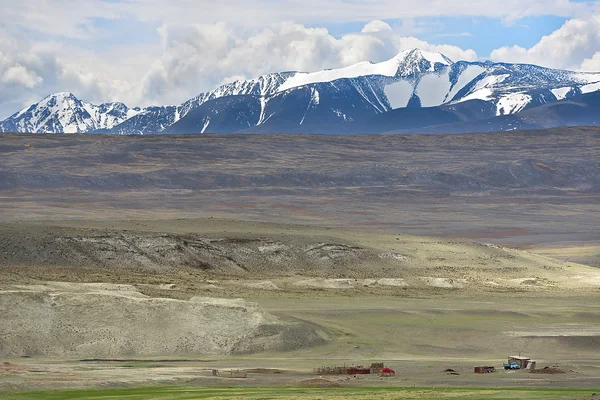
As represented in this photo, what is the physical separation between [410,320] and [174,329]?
1396 cm

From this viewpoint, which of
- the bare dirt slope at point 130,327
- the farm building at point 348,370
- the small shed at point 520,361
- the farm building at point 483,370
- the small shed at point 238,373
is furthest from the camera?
the bare dirt slope at point 130,327

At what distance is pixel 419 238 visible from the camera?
9650 cm

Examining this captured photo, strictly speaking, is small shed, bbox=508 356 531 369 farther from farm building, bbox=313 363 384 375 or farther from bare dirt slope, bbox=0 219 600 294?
bare dirt slope, bbox=0 219 600 294

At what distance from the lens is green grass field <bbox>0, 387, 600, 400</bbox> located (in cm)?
3884

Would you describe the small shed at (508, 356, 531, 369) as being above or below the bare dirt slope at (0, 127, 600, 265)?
below

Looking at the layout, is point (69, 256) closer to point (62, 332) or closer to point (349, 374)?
point (62, 332)

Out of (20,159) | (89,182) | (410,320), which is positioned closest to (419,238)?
(410,320)

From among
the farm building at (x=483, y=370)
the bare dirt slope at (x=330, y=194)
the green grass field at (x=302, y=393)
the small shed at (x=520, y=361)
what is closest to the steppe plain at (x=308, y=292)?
the green grass field at (x=302, y=393)

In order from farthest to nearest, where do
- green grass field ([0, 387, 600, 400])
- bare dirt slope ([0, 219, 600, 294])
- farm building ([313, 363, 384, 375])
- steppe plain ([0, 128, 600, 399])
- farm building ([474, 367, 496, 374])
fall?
bare dirt slope ([0, 219, 600, 294]) → farm building ([474, 367, 496, 374]) → farm building ([313, 363, 384, 375]) → steppe plain ([0, 128, 600, 399]) → green grass field ([0, 387, 600, 400])

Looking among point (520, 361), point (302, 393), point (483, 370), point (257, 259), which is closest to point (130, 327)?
point (302, 393)

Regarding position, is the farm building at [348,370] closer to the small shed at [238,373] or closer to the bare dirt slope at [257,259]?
the small shed at [238,373]

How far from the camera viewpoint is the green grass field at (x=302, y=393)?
38844 millimetres

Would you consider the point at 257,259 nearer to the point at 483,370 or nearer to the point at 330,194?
the point at 483,370

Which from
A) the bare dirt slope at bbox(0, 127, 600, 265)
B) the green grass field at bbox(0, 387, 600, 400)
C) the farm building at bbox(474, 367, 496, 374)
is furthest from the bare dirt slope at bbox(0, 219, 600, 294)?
the green grass field at bbox(0, 387, 600, 400)
